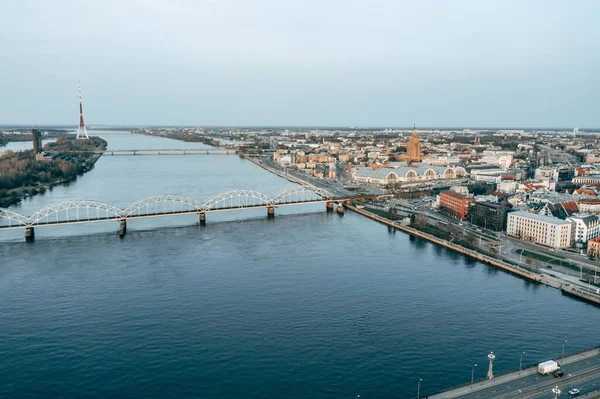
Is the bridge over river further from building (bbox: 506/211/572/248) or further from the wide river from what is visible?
building (bbox: 506/211/572/248)

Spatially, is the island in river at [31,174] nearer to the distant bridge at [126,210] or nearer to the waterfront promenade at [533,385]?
the distant bridge at [126,210]

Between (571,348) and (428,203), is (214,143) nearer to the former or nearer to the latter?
(428,203)

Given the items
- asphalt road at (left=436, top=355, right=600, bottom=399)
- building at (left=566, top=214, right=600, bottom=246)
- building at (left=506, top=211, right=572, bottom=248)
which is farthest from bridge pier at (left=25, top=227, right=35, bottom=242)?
building at (left=566, top=214, right=600, bottom=246)

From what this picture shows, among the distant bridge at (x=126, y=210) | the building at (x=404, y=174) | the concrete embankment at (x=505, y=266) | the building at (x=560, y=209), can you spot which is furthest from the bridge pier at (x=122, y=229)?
the building at (x=404, y=174)

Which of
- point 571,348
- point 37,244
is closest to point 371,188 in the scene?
point 37,244

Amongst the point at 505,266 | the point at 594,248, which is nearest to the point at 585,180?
the point at 594,248
